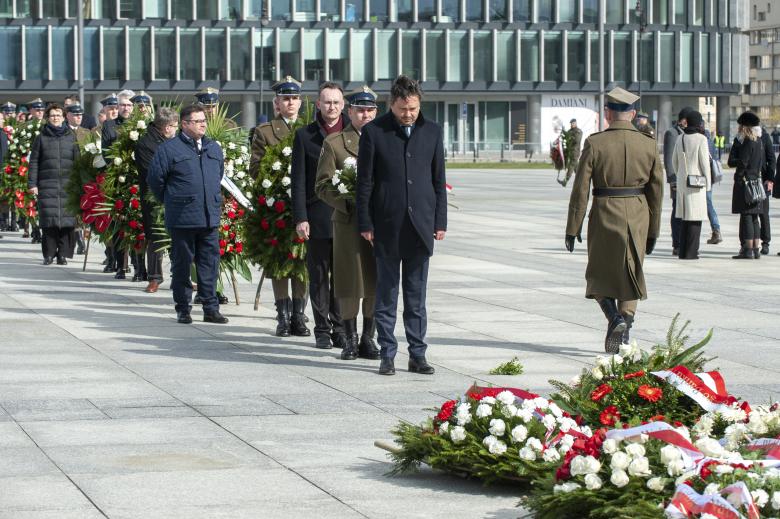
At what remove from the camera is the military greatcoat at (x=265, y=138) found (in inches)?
518

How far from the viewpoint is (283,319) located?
12.7m

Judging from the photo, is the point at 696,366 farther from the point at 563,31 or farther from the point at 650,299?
the point at 563,31

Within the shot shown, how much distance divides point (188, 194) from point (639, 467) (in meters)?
8.40

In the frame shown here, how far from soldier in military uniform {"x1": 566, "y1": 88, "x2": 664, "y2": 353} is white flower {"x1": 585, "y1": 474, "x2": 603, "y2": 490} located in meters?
5.86

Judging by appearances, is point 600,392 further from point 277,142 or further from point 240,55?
point 240,55

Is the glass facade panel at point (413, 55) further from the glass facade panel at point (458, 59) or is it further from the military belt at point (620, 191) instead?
the military belt at point (620, 191)

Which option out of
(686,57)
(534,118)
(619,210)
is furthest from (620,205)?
(686,57)

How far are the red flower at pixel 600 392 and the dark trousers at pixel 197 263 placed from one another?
6789 millimetres

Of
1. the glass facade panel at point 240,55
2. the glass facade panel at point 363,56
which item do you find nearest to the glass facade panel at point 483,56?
the glass facade panel at point 363,56

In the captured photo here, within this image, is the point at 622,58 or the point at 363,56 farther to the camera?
the point at 622,58

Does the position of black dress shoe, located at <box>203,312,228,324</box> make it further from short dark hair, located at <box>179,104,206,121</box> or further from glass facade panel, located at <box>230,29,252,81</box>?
glass facade panel, located at <box>230,29,252,81</box>

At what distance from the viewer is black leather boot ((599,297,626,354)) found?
11477 millimetres

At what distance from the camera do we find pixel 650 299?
15242 mm

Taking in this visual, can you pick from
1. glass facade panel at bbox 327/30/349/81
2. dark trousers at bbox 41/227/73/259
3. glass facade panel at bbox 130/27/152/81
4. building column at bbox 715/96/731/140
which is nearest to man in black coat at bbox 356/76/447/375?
dark trousers at bbox 41/227/73/259
